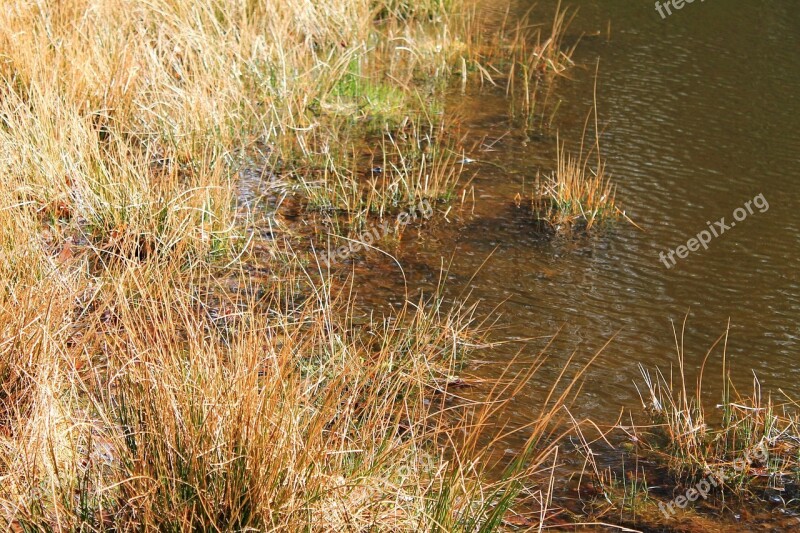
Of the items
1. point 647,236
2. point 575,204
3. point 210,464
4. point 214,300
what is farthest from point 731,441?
point 214,300

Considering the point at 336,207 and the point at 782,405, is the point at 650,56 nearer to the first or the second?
the point at 336,207

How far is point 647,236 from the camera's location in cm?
519

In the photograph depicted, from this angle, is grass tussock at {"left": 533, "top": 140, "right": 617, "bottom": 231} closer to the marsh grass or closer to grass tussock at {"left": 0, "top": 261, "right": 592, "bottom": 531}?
the marsh grass

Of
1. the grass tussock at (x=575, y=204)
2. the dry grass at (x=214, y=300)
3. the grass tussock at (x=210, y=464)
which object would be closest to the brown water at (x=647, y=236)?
the grass tussock at (x=575, y=204)

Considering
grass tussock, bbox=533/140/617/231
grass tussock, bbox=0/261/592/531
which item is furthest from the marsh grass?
grass tussock, bbox=533/140/617/231

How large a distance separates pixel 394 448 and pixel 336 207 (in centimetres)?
276

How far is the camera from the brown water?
4.10 metres

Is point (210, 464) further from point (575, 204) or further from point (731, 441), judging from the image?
point (575, 204)

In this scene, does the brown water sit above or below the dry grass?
below

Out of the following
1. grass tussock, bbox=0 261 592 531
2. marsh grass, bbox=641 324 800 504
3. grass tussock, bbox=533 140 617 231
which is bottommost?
marsh grass, bbox=641 324 800 504

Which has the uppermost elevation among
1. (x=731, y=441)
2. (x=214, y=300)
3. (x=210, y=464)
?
(x=210, y=464)

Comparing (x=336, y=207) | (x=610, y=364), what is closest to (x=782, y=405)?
(x=610, y=364)

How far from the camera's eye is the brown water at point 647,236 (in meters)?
4.10

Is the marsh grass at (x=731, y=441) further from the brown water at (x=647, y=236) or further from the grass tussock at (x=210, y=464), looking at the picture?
the grass tussock at (x=210, y=464)
